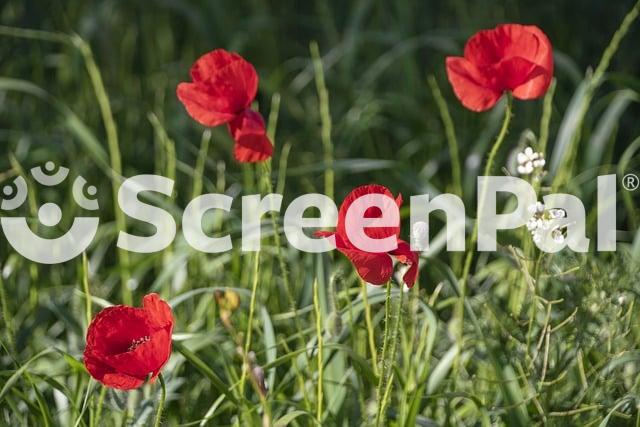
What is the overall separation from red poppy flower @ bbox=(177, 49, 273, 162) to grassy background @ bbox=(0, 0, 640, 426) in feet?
0.13

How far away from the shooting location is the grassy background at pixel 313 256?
3.92ft

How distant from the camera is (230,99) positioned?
1101 mm

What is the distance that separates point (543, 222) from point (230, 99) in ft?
1.12

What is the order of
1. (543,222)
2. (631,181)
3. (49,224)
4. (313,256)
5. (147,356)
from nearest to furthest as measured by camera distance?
1. (147,356)
2. (543,222)
3. (313,256)
4. (49,224)
5. (631,181)

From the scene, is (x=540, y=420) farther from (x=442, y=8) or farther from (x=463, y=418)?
(x=442, y=8)

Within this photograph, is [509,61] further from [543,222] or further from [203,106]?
[203,106]

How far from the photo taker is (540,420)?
4.02 ft

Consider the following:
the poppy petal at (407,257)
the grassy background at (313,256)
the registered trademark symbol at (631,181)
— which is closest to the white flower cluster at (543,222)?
the grassy background at (313,256)

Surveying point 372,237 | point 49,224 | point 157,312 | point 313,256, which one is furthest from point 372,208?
point 49,224

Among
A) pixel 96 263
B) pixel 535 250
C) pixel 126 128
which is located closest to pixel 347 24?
pixel 126 128

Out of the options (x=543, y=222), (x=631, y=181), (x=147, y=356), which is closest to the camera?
(x=147, y=356)

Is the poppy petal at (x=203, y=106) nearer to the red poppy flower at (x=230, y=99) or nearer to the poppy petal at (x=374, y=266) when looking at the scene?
the red poppy flower at (x=230, y=99)

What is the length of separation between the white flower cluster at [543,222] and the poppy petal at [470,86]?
0.12m

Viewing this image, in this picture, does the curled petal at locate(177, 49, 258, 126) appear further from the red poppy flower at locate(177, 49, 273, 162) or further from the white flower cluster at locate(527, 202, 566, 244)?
the white flower cluster at locate(527, 202, 566, 244)
